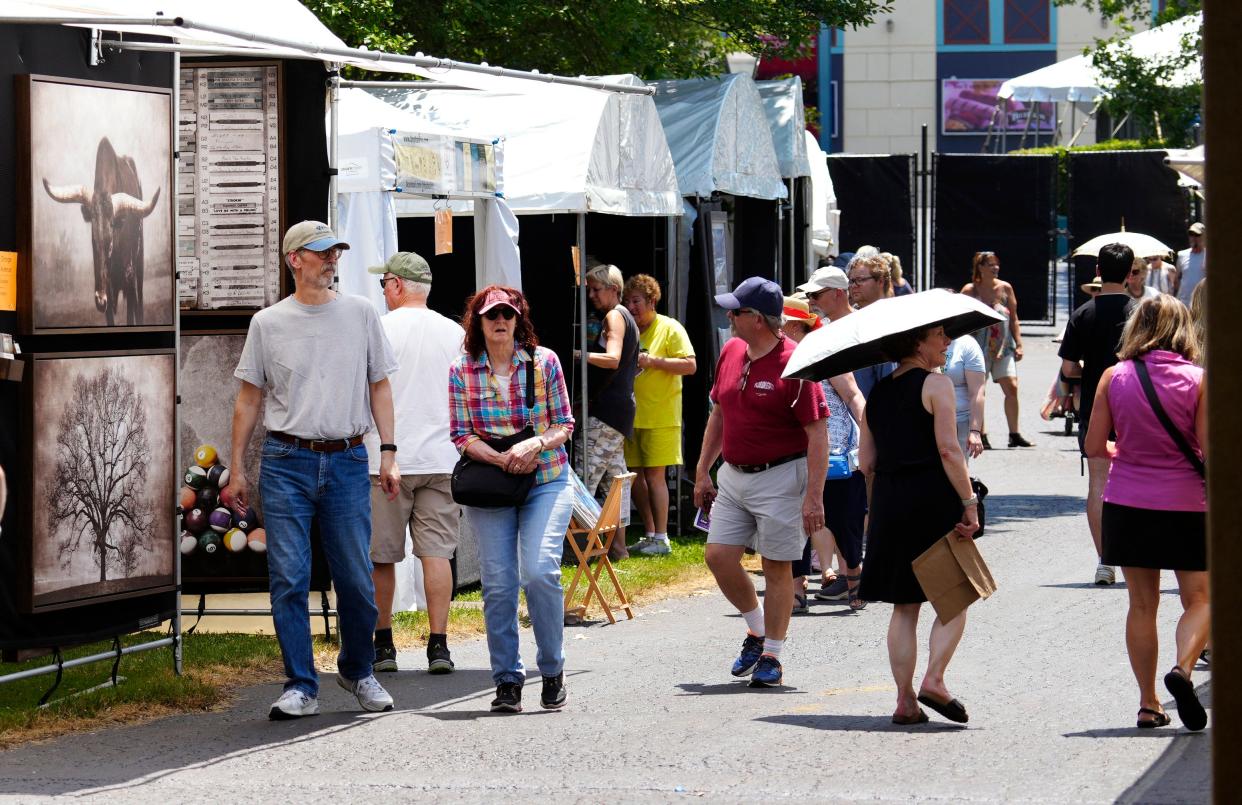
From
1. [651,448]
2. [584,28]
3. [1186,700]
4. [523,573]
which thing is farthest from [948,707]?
[584,28]

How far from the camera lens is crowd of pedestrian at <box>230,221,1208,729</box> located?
25.3ft

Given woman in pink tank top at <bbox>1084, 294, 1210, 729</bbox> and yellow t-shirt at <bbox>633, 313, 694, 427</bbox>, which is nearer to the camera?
woman in pink tank top at <bbox>1084, 294, 1210, 729</bbox>

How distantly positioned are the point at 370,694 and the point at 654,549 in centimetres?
519

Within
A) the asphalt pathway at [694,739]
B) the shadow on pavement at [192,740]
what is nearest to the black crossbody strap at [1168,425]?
the asphalt pathway at [694,739]

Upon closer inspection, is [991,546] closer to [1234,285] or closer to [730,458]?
[730,458]

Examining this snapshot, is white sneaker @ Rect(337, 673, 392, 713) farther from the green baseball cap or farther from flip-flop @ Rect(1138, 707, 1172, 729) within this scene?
flip-flop @ Rect(1138, 707, 1172, 729)

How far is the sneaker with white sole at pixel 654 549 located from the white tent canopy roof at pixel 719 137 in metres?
2.85

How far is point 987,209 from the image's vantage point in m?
26.5

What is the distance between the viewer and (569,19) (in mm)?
18531

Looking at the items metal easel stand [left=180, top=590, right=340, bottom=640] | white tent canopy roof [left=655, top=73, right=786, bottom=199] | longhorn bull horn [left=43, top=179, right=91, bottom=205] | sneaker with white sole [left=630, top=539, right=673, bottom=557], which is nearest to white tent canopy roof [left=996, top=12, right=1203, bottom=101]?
white tent canopy roof [left=655, top=73, right=786, bottom=199]

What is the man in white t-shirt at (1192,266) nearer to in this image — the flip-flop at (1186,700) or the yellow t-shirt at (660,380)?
the yellow t-shirt at (660,380)

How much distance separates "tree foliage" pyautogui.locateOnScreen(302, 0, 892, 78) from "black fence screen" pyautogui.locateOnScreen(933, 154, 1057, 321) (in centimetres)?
613

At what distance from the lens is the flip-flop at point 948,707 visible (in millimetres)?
7594

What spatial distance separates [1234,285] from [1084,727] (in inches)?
182
